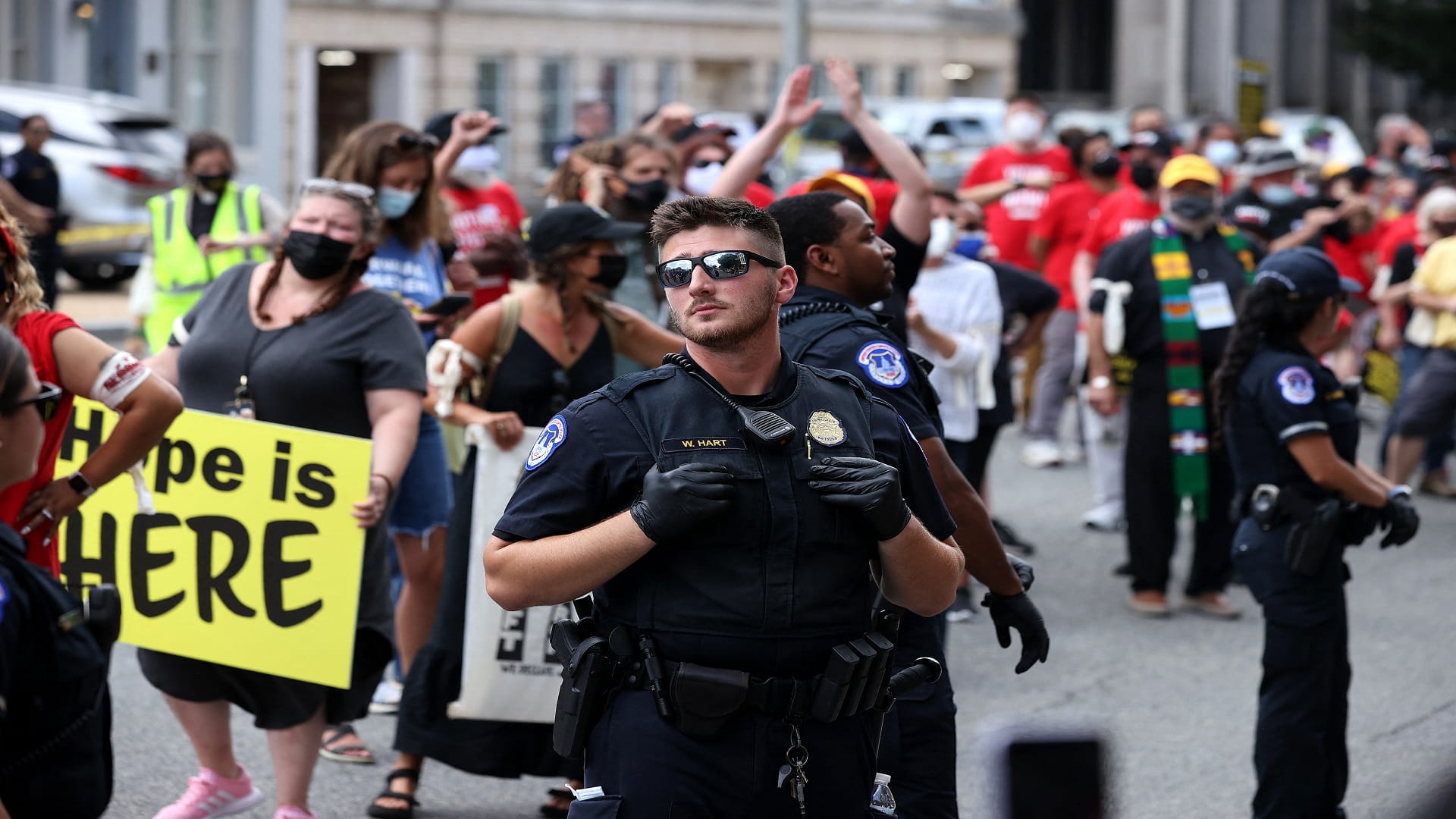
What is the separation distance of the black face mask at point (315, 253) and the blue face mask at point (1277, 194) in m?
7.35

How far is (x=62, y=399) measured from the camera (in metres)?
3.86

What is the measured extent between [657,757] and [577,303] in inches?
96.9

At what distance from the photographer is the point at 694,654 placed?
9.99 ft

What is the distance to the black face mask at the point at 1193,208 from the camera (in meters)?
7.96

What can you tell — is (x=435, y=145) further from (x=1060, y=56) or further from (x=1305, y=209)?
(x=1060, y=56)

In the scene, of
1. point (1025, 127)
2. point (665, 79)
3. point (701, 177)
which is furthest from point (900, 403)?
point (665, 79)

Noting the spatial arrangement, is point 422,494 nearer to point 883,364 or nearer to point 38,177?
point 883,364

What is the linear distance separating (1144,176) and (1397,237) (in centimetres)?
222

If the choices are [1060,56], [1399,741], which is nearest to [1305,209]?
[1399,741]

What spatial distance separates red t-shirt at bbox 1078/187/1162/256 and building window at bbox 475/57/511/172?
21.7 meters

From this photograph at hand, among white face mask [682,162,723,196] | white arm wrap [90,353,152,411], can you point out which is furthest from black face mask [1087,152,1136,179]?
white arm wrap [90,353,152,411]

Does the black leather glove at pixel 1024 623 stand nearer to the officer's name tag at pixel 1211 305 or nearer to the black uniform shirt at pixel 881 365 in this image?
the black uniform shirt at pixel 881 365

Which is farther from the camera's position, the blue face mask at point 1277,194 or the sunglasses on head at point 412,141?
the blue face mask at point 1277,194

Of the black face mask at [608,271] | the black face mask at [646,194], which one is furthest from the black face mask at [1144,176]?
the black face mask at [608,271]
